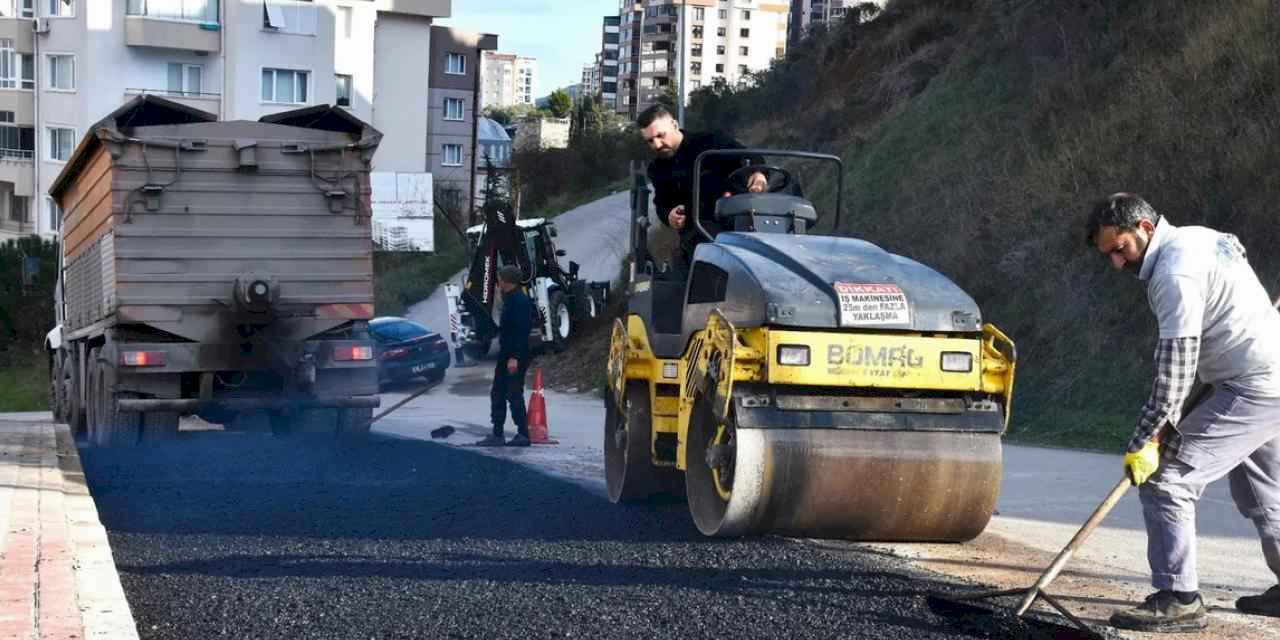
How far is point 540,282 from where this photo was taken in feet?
95.0

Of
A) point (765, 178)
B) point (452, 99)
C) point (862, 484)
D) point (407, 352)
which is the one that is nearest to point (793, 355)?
point (862, 484)

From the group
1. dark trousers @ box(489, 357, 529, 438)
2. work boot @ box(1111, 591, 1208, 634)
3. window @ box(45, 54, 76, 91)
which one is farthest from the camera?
window @ box(45, 54, 76, 91)

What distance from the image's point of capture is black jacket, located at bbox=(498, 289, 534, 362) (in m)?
14.9

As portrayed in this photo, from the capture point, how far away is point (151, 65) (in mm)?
52500

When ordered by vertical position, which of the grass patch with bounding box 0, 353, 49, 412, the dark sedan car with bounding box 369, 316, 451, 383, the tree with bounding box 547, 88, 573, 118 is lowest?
the grass patch with bounding box 0, 353, 49, 412

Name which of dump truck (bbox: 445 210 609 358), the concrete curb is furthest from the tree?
the concrete curb

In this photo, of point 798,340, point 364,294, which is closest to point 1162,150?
point 364,294

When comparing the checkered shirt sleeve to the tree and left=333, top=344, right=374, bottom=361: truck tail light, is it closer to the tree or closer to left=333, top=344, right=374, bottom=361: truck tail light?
left=333, top=344, right=374, bottom=361: truck tail light

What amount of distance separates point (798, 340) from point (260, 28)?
4896 centimetres

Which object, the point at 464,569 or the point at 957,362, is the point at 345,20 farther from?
the point at 957,362

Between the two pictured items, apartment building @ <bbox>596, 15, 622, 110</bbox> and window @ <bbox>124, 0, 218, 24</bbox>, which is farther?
apartment building @ <bbox>596, 15, 622, 110</bbox>

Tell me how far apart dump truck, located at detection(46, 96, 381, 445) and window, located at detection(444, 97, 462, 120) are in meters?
65.0

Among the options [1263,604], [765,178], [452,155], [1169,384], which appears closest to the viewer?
[1169,384]

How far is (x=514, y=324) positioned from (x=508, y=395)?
73cm
